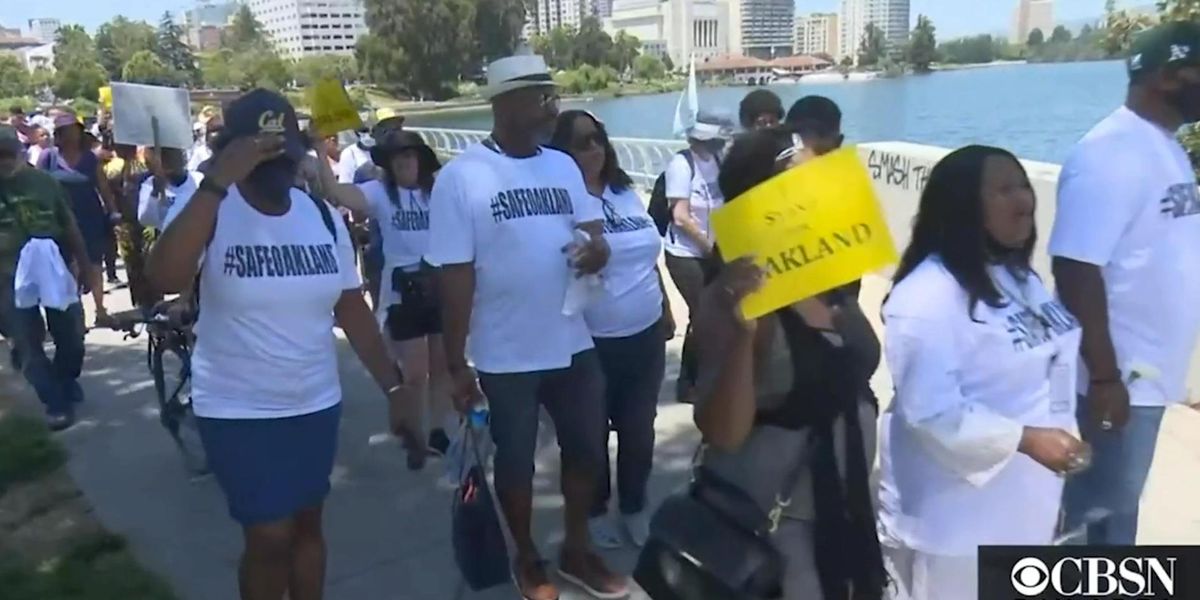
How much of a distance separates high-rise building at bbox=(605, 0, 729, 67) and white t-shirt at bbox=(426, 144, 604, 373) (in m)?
22.2

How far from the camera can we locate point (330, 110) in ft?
17.3

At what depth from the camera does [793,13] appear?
4034 centimetres

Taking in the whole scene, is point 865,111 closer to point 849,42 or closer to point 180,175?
point 180,175

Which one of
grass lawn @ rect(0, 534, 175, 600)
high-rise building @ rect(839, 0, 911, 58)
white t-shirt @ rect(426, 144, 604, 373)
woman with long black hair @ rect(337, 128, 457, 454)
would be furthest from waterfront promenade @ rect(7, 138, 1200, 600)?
high-rise building @ rect(839, 0, 911, 58)

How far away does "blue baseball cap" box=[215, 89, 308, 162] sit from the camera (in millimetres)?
2885

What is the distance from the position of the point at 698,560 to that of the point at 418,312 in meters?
3.12

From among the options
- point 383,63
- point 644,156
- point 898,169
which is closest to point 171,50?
point 383,63

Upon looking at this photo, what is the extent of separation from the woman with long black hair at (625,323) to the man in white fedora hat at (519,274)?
397 millimetres

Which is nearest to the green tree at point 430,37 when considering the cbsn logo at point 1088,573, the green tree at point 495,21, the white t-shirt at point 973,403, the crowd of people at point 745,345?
the green tree at point 495,21

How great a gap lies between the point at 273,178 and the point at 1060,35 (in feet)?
43.1

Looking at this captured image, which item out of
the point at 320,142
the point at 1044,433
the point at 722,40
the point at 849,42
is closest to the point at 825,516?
the point at 1044,433

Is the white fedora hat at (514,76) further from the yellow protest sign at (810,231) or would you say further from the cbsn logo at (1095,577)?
the cbsn logo at (1095,577)

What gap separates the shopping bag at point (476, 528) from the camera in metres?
3.64

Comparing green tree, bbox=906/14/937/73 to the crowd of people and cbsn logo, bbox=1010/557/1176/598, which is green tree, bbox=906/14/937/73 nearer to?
the crowd of people
